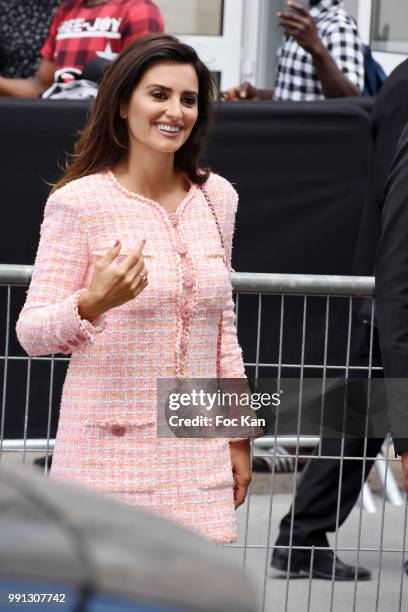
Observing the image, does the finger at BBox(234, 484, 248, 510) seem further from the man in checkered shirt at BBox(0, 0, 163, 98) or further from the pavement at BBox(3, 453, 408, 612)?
the man in checkered shirt at BBox(0, 0, 163, 98)

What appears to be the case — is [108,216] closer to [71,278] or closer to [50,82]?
[71,278]

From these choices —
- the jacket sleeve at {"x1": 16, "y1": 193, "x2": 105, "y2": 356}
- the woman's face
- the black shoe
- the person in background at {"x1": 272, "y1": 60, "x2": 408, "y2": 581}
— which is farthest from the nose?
the black shoe

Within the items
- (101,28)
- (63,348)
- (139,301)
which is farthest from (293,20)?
(63,348)

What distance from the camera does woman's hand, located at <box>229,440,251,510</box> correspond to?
137 inches

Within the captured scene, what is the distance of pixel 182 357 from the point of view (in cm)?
326

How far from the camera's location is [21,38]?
7.40m

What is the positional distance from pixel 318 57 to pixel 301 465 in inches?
72.7

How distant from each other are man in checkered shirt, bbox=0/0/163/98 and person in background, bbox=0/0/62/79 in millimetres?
589

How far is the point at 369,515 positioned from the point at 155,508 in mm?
3094

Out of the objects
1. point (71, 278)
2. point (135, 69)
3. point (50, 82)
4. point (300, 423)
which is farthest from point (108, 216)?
point (50, 82)

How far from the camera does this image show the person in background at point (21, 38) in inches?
290

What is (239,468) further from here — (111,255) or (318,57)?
(318,57)

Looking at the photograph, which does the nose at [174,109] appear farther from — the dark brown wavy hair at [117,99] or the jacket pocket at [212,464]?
the jacket pocket at [212,464]

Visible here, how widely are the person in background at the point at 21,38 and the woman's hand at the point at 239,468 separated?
4262 mm
